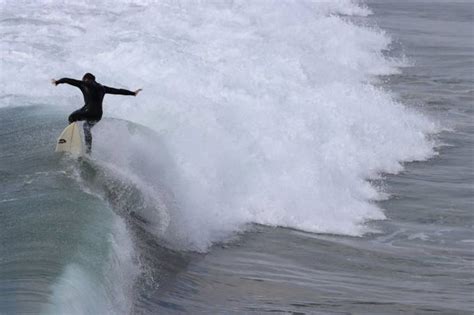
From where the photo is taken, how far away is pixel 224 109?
18.7 metres

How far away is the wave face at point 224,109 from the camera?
15195 mm

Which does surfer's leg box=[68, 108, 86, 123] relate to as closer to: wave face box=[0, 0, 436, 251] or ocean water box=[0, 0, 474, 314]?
ocean water box=[0, 0, 474, 314]

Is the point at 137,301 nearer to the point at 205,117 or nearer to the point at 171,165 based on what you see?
the point at 171,165

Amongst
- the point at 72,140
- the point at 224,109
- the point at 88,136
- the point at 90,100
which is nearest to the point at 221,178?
the point at 88,136

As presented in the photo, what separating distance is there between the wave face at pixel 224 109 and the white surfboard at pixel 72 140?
1.75ft

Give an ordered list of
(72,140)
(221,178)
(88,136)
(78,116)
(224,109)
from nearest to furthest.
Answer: (72,140) → (88,136) → (78,116) → (221,178) → (224,109)

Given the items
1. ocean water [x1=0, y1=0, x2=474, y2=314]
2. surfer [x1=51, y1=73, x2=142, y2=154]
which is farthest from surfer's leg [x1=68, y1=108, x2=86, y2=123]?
ocean water [x1=0, y1=0, x2=474, y2=314]

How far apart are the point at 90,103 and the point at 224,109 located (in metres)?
4.80

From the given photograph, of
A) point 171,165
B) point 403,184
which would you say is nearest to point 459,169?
point 403,184

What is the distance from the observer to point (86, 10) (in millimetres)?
28812

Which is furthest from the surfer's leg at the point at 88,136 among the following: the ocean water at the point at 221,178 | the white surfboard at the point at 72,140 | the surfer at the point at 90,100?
the ocean water at the point at 221,178

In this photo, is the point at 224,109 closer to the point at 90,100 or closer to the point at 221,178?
the point at 221,178

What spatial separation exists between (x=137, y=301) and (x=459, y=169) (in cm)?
980

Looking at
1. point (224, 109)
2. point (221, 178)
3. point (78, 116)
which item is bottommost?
point (221, 178)
